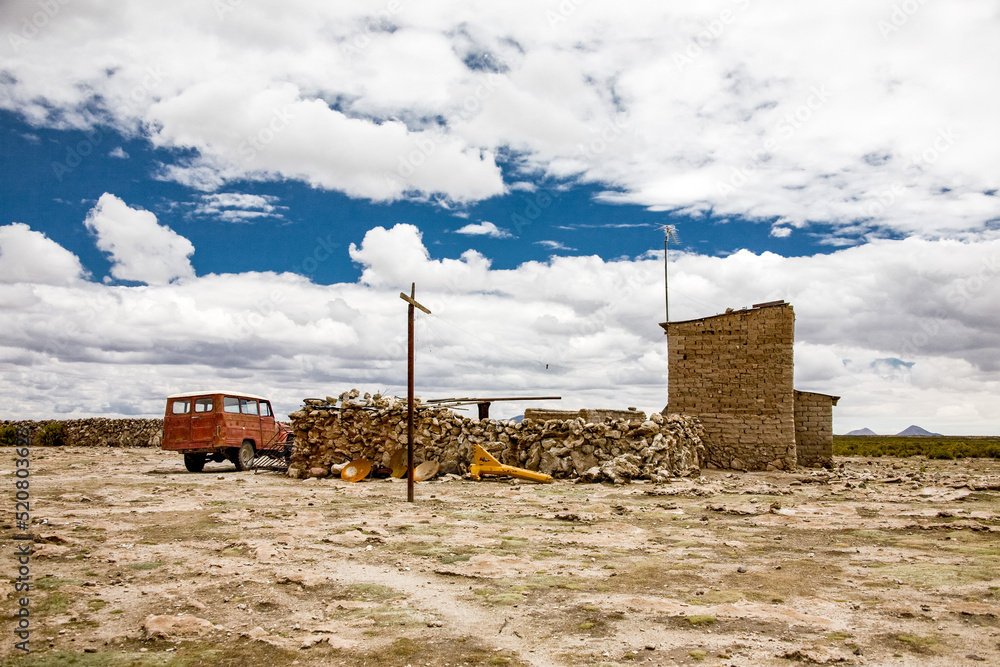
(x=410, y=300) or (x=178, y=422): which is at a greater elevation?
(x=410, y=300)

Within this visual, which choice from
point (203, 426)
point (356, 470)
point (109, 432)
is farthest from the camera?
point (109, 432)

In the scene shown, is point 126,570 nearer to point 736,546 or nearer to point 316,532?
point 316,532

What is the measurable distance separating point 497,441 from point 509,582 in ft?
35.9

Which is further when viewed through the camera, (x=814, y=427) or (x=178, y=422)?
(x=814, y=427)

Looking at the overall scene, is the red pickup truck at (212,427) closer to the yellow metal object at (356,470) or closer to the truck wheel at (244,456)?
the truck wheel at (244,456)

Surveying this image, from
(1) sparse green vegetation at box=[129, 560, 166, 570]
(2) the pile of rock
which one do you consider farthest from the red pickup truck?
(1) sparse green vegetation at box=[129, 560, 166, 570]

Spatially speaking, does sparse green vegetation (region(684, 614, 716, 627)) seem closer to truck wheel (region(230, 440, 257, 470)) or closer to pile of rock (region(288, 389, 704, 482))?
pile of rock (region(288, 389, 704, 482))

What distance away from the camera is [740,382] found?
725 inches

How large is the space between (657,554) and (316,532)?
4.59 meters

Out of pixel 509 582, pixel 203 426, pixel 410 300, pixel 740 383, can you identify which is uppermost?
pixel 410 300

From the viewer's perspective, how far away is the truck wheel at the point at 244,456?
1886 cm

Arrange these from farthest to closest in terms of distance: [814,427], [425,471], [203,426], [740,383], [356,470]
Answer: [814,427]
[740,383]
[203,426]
[356,470]
[425,471]

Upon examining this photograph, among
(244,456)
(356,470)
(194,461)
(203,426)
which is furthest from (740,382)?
(194,461)

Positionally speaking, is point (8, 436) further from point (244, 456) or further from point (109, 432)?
point (244, 456)
